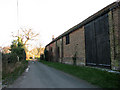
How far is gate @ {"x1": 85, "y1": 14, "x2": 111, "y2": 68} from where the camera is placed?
10.7 m

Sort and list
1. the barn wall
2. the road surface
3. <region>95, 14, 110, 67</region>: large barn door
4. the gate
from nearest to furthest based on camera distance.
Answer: the road surface < the barn wall < <region>95, 14, 110, 67</region>: large barn door < the gate

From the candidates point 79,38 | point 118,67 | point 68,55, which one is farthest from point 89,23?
point 68,55

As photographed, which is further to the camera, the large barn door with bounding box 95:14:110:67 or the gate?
the gate

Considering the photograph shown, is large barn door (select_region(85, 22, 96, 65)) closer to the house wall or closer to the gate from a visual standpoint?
the gate

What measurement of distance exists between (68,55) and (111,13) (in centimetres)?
1142

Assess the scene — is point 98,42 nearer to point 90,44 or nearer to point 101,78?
point 90,44

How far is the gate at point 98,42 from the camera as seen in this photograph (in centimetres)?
1069

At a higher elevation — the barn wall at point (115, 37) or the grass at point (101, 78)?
the barn wall at point (115, 37)

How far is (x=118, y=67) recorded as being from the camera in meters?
9.13

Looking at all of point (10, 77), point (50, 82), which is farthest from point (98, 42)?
point (10, 77)

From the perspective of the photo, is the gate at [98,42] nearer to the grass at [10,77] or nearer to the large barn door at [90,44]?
the large barn door at [90,44]

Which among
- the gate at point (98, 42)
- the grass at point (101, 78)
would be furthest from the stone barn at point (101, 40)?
the grass at point (101, 78)

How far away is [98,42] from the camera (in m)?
11.9

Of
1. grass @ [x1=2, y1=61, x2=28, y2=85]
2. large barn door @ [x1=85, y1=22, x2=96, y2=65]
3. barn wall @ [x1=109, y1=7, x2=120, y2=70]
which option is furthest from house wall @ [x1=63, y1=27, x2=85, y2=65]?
grass @ [x1=2, y1=61, x2=28, y2=85]
